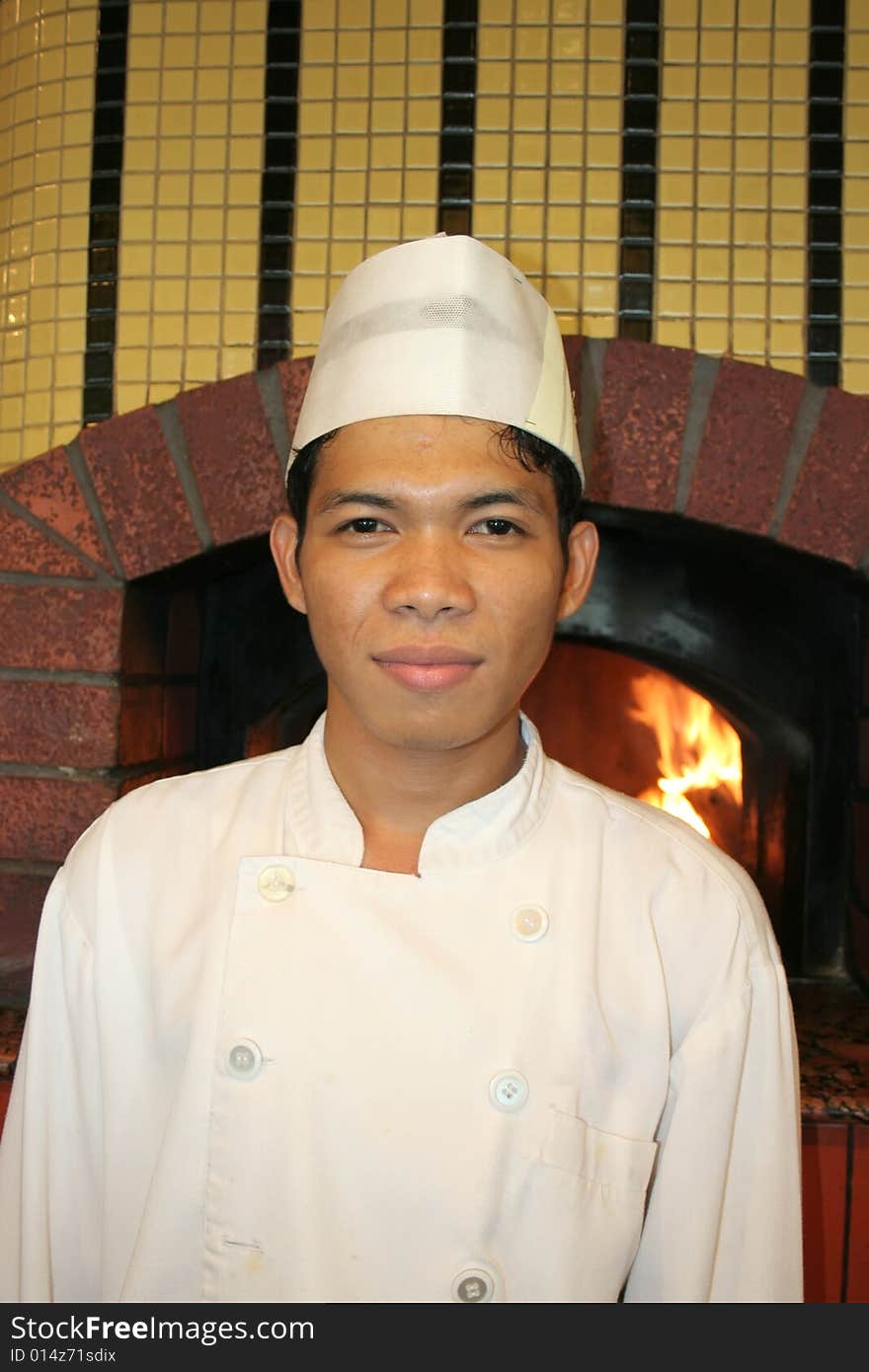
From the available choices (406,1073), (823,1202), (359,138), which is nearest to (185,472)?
(359,138)

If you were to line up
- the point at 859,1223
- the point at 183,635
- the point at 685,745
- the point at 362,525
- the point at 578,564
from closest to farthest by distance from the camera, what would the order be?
the point at 362,525
the point at 578,564
the point at 859,1223
the point at 183,635
the point at 685,745

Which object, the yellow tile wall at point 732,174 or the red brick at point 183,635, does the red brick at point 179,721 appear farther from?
the yellow tile wall at point 732,174

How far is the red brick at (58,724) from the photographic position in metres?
1.69

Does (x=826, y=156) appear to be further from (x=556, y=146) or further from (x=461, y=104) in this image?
(x=461, y=104)

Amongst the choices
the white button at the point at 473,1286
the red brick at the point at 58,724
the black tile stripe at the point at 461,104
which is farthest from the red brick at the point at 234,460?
the white button at the point at 473,1286

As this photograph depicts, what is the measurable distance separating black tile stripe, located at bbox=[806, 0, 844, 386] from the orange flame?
88 cm

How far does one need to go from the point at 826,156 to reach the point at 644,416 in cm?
55

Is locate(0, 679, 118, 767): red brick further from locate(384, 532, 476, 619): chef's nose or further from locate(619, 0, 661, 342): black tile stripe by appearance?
locate(619, 0, 661, 342): black tile stripe

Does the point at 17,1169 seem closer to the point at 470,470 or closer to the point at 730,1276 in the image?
the point at 730,1276

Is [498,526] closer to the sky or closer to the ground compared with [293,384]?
closer to the ground

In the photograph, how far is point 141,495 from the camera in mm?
1691

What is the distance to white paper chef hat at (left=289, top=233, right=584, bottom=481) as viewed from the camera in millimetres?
1076

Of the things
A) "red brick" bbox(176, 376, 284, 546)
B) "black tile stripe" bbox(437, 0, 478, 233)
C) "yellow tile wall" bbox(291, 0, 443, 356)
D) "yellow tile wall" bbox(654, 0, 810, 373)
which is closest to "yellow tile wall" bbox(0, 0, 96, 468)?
"red brick" bbox(176, 376, 284, 546)

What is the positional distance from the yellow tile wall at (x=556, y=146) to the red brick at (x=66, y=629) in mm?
891
